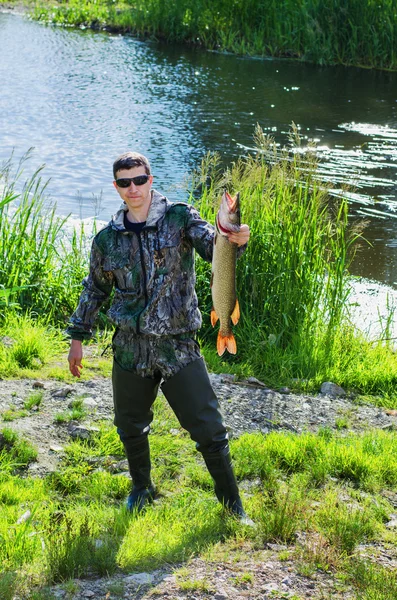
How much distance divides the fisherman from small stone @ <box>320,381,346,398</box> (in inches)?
108

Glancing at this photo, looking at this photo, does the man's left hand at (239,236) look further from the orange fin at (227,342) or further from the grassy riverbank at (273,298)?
the grassy riverbank at (273,298)

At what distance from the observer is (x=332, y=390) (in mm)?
7090

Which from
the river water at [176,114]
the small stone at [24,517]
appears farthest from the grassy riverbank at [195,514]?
the river water at [176,114]

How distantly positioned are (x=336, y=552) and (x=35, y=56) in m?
22.2

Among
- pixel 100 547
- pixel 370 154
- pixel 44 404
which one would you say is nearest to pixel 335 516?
pixel 100 547

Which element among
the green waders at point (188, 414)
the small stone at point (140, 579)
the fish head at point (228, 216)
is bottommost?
the small stone at point (140, 579)

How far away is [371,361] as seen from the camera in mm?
7625

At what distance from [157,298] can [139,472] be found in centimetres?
115

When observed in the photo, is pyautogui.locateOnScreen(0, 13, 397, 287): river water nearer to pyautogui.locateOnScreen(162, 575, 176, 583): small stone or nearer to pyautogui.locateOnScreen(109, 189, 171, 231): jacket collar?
pyautogui.locateOnScreen(109, 189, 171, 231): jacket collar

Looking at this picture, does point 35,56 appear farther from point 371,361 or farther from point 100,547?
point 100,547

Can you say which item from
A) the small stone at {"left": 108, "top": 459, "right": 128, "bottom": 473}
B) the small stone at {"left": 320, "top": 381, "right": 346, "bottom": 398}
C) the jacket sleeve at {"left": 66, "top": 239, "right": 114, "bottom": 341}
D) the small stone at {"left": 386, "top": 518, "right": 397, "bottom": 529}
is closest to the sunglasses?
the jacket sleeve at {"left": 66, "top": 239, "right": 114, "bottom": 341}

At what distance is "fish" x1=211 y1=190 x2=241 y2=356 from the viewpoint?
11.8 feet

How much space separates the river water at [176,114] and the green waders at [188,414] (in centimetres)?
663

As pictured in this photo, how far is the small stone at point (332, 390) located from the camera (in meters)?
7.06
